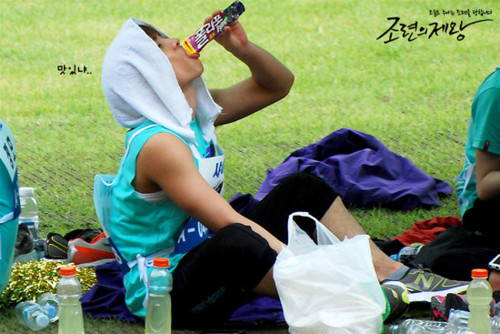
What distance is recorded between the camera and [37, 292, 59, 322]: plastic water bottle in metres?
3.89

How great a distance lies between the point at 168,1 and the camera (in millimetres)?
11812

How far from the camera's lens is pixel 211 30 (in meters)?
4.16

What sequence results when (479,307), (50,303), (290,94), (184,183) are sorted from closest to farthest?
(479,307) < (184,183) < (50,303) < (290,94)

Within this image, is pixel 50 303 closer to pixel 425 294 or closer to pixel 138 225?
pixel 138 225

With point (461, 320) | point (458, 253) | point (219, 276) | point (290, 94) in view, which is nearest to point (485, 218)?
point (458, 253)

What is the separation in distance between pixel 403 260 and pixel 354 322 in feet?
4.46

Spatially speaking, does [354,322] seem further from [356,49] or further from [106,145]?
[356,49]

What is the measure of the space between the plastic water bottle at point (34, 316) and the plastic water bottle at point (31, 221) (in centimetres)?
65

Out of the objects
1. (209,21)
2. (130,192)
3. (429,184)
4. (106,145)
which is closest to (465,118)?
(429,184)

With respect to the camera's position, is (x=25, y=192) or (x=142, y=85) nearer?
(x=142, y=85)

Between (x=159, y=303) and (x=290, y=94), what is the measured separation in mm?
5942

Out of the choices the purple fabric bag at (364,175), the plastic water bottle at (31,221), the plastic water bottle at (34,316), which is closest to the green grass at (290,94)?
the purple fabric bag at (364,175)

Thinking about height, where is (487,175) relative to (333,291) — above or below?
above

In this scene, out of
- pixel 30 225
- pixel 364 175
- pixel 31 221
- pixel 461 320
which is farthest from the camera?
pixel 364 175
